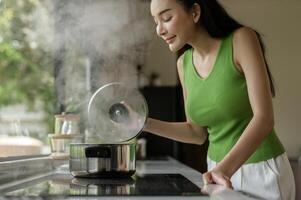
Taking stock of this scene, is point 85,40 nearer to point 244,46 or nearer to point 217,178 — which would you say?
point 244,46

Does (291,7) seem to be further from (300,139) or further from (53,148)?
(53,148)

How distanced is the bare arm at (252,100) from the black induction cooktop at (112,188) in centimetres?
11

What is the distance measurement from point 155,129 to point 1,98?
1.57 ft

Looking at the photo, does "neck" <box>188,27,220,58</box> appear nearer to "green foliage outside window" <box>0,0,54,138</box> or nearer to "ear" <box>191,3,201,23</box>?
"ear" <box>191,3,201,23</box>

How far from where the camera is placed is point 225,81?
1.19m

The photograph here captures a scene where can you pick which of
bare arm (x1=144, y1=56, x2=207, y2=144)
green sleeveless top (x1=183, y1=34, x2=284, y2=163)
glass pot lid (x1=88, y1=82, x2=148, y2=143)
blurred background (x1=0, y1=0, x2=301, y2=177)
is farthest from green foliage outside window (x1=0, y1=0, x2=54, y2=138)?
green sleeveless top (x1=183, y1=34, x2=284, y2=163)

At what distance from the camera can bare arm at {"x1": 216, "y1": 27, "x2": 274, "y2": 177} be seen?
99 cm

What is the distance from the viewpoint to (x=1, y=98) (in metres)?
1.42

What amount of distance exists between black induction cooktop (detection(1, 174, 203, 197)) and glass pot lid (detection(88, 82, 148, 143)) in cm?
14

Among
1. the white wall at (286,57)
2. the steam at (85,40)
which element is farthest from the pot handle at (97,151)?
the white wall at (286,57)

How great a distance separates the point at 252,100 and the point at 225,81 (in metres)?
0.15

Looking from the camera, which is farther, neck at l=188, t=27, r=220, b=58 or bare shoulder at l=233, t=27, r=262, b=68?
neck at l=188, t=27, r=220, b=58

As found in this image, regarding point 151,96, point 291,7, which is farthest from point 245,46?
point 291,7

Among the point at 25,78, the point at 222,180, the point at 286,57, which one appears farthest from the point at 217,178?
the point at 286,57
